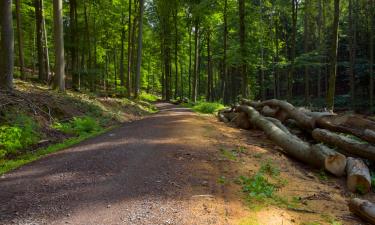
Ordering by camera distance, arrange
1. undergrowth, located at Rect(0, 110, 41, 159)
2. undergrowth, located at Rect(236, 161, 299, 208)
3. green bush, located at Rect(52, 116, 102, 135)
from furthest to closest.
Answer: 1. green bush, located at Rect(52, 116, 102, 135)
2. undergrowth, located at Rect(0, 110, 41, 159)
3. undergrowth, located at Rect(236, 161, 299, 208)

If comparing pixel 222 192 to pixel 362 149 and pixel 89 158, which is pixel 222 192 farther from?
pixel 362 149

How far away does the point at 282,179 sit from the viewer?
7266mm

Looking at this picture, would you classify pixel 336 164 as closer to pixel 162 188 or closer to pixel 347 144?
pixel 347 144

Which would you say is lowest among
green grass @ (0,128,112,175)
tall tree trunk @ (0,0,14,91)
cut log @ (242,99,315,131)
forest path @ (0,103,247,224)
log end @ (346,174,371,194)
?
log end @ (346,174,371,194)

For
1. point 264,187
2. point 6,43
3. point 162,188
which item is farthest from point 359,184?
point 6,43

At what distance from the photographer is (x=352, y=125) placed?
9031mm

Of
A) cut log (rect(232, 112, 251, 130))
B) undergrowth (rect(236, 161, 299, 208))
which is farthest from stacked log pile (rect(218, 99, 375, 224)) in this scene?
cut log (rect(232, 112, 251, 130))

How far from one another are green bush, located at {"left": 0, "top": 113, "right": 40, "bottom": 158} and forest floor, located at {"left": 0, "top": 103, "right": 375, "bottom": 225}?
1.38 metres

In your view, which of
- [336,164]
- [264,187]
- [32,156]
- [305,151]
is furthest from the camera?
[305,151]

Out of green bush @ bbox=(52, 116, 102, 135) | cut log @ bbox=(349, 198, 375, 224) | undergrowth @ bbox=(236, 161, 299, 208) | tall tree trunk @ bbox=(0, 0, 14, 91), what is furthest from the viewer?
tall tree trunk @ bbox=(0, 0, 14, 91)

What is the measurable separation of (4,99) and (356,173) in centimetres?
935

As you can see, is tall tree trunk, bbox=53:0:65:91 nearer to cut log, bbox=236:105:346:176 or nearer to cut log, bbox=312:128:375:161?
cut log, bbox=236:105:346:176

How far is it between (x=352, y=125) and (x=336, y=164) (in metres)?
1.62

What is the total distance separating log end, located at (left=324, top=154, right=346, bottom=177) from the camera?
25.9 feet
